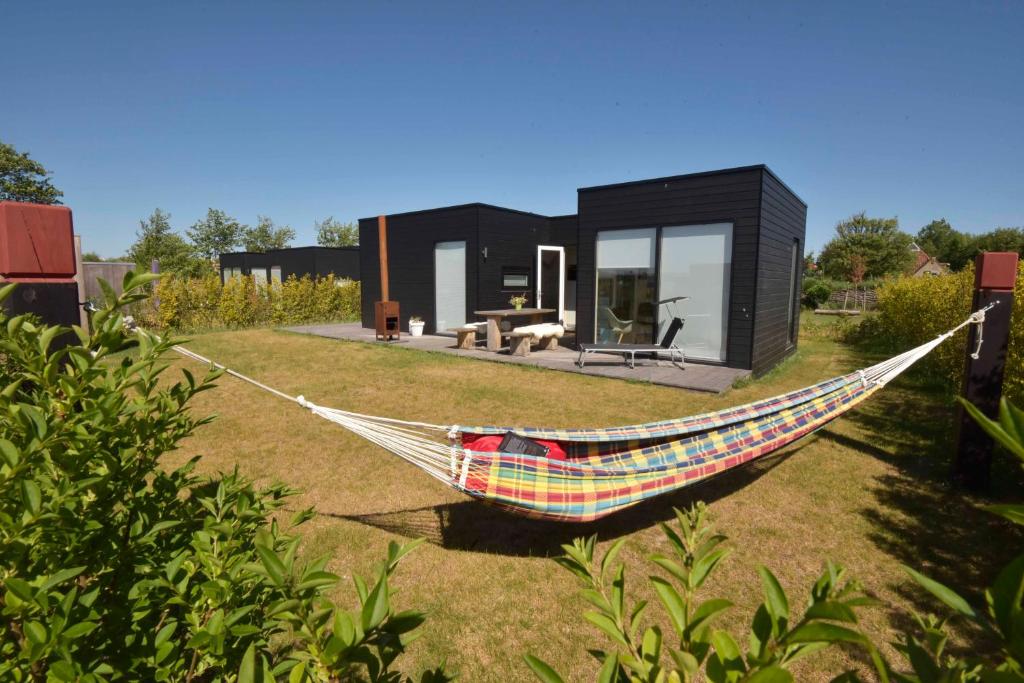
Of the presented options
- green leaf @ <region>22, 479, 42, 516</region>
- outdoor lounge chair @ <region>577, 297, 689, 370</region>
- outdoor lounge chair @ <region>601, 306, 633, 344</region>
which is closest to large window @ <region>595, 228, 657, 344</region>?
outdoor lounge chair @ <region>601, 306, 633, 344</region>

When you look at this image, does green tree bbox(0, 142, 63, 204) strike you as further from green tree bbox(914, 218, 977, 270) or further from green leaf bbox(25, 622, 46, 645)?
green tree bbox(914, 218, 977, 270)

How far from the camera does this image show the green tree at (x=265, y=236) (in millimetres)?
45094

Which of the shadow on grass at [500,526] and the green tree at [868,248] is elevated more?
the green tree at [868,248]

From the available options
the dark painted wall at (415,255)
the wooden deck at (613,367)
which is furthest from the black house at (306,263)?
the wooden deck at (613,367)

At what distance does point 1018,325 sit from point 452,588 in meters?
4.91

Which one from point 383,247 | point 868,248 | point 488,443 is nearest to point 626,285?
point 488,443

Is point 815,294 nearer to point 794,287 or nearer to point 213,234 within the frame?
point 794,287

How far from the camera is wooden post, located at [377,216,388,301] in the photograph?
1366 centimetres

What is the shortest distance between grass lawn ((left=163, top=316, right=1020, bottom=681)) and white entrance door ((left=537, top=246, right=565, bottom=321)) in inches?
274

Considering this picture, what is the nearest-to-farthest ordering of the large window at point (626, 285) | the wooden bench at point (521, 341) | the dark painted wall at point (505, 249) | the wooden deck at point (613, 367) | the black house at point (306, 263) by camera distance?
the wooden deck at point (613, 367) < the large window at point (626, 285) < the wooden bench at point (521, 341) < the dark painted wall at point (505, 249) < the black house at point (306, 263)

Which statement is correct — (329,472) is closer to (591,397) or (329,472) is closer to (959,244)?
(591,397)

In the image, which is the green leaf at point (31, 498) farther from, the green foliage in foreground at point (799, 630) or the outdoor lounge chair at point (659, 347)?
the outdoor lounge chair at point (659, 347)

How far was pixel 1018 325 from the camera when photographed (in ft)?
13.5

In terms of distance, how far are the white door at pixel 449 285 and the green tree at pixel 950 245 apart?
115 ft
